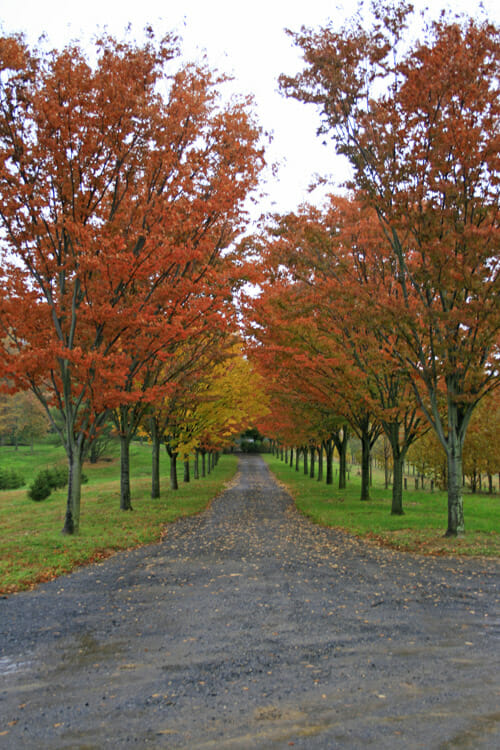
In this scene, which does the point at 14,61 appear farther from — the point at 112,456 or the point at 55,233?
the point at 112,456

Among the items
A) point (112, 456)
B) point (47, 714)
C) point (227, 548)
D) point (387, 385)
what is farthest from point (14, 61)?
point (112, 456)

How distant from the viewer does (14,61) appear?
33.3 ft

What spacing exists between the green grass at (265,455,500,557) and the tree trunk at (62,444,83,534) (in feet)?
21.5

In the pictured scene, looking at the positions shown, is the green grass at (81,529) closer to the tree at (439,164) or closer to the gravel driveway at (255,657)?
the gravel driveway at (255,657)

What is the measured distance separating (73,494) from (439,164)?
1085cm

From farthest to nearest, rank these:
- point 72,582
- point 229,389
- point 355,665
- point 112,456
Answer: point 112,456, point 229,389, point 72,582, point 355,665

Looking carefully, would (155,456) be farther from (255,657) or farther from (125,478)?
(255,657)

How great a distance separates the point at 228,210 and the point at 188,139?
1.88 meters

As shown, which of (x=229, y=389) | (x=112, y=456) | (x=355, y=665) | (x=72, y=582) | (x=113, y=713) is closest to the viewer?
(x=113, y=713)

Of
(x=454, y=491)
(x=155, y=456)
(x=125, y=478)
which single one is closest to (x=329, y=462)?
(x=155, y=456)

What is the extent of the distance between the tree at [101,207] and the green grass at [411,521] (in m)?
6.82

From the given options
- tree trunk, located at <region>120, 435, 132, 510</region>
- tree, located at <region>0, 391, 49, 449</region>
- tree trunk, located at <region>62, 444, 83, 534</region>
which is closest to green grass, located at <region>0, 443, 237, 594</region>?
tree trunk, located at <region>62, 444, 83, 534</region>

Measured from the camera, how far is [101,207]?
1188cm

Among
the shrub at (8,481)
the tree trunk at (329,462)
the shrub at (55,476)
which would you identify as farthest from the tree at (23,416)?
the tree trunk at (329,462)
